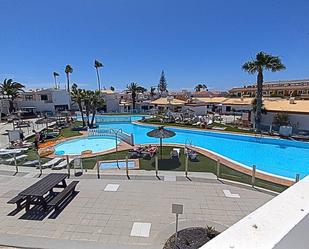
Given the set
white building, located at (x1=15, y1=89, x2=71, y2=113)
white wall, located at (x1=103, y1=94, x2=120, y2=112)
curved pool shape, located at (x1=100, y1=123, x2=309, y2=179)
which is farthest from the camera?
white wall, located at (x1=103, y1=94, x2=120, y2=112)

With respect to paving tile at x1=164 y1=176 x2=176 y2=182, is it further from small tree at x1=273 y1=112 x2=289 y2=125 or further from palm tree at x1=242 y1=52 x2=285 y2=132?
small tree at x1=273 y1=112 x2=289 y2=125

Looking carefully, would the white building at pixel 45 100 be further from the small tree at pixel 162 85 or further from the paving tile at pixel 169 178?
the small tree at pixel 162 85

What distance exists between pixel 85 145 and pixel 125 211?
13730 millimetres

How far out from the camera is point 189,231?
6023 millimetres

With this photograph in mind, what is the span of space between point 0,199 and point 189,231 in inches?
277

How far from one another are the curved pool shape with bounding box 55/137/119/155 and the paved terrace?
772 centimetres

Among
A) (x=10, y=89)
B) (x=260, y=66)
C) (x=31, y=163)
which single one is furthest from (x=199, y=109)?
(x=10, y=89)

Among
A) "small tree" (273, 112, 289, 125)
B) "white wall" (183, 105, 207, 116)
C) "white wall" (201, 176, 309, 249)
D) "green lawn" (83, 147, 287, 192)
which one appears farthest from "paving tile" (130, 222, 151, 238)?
"white wall" (183, 105, 207, 116)

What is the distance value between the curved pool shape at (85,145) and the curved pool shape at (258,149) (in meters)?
3.47

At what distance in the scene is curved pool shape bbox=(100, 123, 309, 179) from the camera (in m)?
13.7

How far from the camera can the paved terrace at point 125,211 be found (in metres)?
5.84

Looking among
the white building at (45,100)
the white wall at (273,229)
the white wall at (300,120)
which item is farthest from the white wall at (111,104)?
the white wall at (273,229)

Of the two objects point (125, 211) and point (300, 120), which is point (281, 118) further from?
point (125, 211)

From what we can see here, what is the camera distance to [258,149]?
59.3 ft
